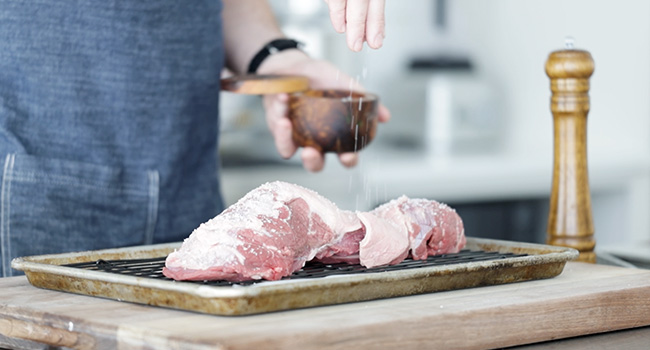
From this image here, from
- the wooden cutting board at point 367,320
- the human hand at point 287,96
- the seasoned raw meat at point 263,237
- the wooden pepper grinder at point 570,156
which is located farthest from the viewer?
the human hand at point 287,96

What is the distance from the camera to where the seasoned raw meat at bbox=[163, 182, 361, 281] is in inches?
44.4

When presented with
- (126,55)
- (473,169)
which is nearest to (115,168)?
(126,55)

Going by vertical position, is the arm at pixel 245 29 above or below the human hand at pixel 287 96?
above

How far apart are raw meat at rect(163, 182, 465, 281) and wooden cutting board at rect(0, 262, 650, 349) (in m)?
0.11

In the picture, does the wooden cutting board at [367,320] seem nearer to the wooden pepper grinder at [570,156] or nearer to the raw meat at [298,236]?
the raw meat at [298,236]

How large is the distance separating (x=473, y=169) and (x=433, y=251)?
2.43 metres

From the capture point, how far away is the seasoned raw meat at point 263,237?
1.13 metres

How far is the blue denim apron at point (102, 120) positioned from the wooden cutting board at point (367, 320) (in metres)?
0.39

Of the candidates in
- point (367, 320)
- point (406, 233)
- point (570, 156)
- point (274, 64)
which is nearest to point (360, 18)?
point (406, 233)

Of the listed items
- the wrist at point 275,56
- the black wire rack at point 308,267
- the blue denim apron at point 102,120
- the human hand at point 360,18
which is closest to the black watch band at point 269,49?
the wrist at point 275,56

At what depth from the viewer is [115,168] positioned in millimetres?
1736

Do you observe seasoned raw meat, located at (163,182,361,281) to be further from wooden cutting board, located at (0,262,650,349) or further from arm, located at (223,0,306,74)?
arm, located at (223,0,306,74)

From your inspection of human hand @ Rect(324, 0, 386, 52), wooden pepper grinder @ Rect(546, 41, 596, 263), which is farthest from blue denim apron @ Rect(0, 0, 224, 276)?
wooden pepper grinder @ Rect(546, 41, 596, 263)

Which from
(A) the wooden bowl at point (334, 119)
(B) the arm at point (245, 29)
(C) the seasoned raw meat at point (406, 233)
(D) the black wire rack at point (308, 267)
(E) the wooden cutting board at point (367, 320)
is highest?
(B) the arm at point (245, 29)
